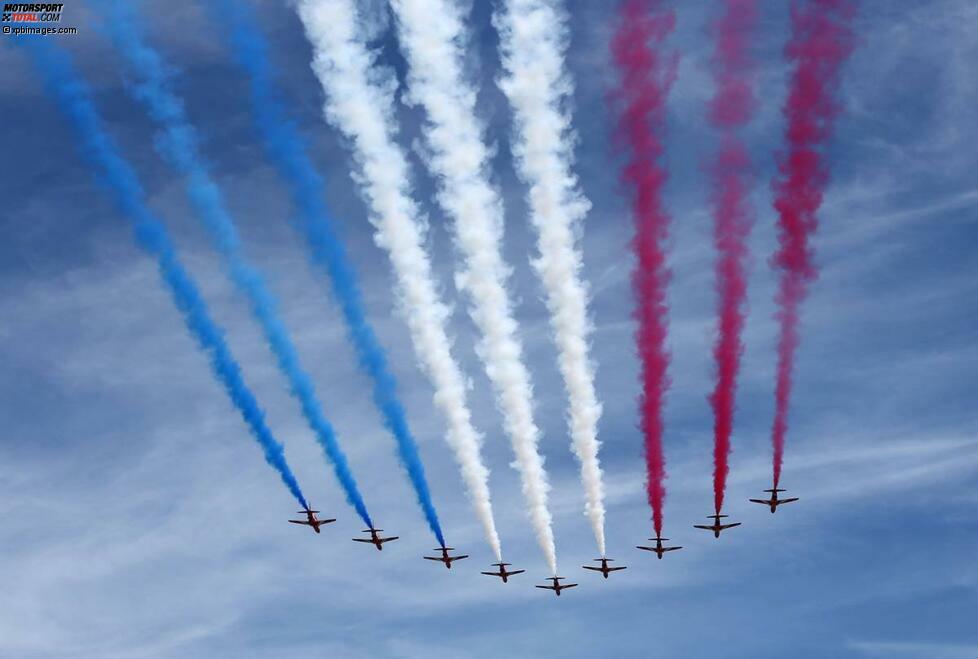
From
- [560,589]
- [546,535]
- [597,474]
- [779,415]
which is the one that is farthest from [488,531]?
[779,415]

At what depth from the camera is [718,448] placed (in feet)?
172

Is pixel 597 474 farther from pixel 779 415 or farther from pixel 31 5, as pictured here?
pixel 31 5

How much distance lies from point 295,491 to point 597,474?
13.6m

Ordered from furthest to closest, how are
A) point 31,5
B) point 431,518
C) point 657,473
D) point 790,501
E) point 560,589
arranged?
1. point 560,589
2. point 790,501
3. point 431,518
4. point 657,473
5. point 31,5

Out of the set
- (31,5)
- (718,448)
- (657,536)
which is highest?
(31,5)

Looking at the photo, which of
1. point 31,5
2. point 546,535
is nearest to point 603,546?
point 546,535

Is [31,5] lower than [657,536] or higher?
higher

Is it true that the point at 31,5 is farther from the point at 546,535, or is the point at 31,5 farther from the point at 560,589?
the point at 560,589

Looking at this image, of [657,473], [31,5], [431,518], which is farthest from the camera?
[431,518]

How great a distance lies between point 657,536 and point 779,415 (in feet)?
63.1

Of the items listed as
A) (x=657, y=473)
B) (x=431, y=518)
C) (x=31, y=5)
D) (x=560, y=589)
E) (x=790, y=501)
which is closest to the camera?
(x=31, y=5)

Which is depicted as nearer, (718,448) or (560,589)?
(718,448)

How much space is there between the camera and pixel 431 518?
58938 mm

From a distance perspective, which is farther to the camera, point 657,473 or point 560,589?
point 560,589
